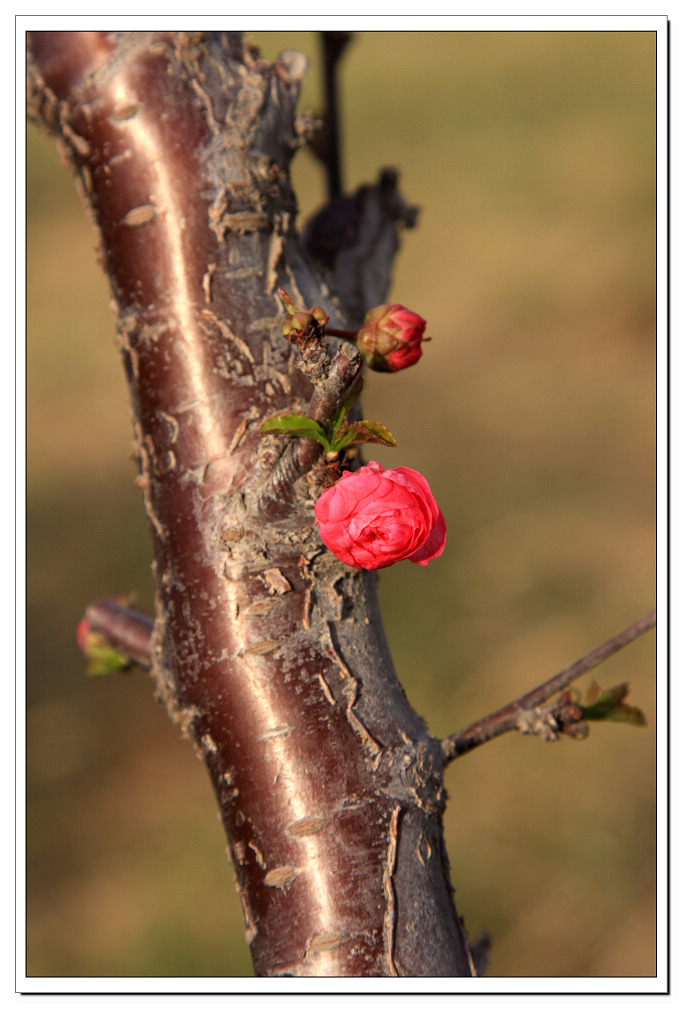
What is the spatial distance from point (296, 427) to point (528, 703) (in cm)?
53

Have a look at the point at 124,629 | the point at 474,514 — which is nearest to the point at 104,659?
the point at 124,629

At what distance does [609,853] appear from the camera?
2.94m

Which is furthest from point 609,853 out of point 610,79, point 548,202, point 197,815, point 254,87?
point 610,79

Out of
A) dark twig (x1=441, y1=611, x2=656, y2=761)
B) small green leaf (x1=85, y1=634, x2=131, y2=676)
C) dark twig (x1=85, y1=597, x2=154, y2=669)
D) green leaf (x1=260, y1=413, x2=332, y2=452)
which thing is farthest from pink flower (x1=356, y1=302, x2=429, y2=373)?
small green leaf (x1=85, y1=634, x2=131, y2=676)

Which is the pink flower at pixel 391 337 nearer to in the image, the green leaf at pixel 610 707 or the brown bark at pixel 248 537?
the brown bark at pixel 248 537

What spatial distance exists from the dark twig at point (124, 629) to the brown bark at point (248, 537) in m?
0.24

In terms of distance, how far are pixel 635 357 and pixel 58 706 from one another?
12.4ft

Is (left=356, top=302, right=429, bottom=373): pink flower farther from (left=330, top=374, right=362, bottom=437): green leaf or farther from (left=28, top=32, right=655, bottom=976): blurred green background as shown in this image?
(left=28, top=32, right=655, bottom=976): blurred green background

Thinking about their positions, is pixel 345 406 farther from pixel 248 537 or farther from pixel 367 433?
pixel 248 537

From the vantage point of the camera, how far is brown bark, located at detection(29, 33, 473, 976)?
936mm

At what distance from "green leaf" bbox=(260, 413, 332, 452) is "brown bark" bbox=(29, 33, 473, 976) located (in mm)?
66

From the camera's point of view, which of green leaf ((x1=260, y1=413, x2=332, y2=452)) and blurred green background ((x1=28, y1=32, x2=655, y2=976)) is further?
blurred green background ((x1=28, y1=32, x2=655, y2=976))

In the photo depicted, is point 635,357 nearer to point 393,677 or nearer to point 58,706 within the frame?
point 58,706
